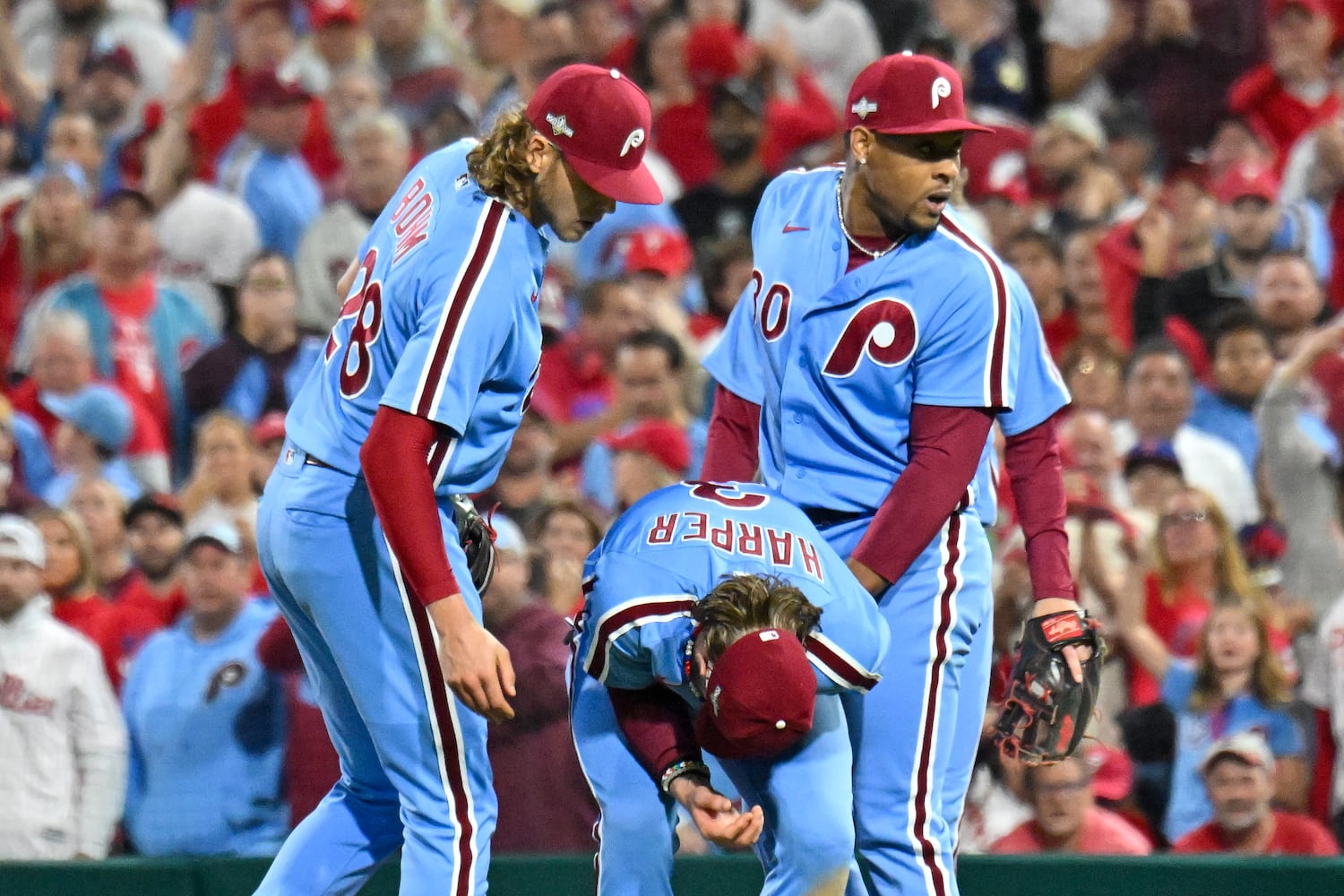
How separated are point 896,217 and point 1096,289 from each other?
141 inches

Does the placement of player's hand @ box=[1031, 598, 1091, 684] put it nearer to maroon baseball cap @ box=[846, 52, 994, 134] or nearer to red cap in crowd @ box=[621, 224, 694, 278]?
maroon baseball cap @ box=[846, 52, 994, 134]

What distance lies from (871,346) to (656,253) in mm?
3518

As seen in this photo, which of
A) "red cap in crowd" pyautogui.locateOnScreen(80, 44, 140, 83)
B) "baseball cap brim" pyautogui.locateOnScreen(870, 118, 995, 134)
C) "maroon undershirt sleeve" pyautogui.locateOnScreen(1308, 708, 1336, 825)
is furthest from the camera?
"red cap in crowd" pyautogui.locateOnScreen(80, 44, 140, 83)

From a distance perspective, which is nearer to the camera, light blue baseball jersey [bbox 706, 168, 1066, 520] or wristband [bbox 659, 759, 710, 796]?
wristband [bbox 659, 759, 710, 796]

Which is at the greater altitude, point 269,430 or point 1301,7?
point 1301,7

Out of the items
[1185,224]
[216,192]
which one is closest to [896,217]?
[1185,224]

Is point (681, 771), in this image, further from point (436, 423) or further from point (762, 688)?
point (436, 423)

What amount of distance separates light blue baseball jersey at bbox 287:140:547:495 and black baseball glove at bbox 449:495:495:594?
21cm

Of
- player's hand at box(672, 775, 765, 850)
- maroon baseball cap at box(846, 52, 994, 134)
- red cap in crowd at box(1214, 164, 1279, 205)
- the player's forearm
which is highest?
red cap in crowd at box(1214, 164, 1279, 205)

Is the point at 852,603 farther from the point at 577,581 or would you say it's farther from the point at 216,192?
the point at 216,192

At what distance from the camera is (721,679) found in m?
3.05

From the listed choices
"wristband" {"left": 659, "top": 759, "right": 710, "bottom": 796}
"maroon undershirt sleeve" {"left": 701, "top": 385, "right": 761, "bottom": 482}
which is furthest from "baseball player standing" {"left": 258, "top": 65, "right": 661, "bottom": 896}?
"maroon undershirt sleeve" {"left": 701, "top": 385, "right": 761, "bottom": 482}

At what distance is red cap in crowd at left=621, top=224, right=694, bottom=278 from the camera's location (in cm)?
703

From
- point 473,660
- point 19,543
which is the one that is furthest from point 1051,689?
point 19,543
